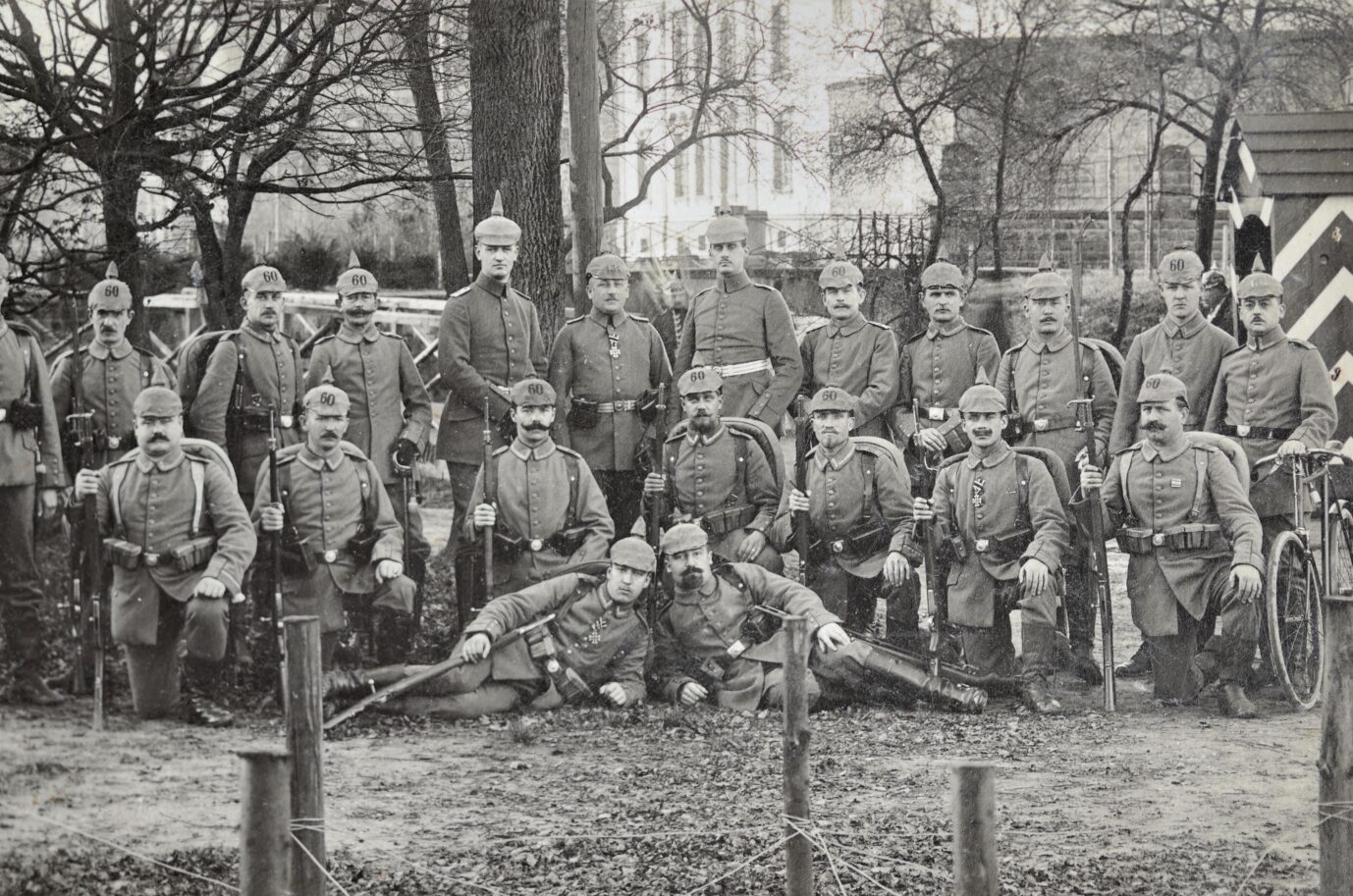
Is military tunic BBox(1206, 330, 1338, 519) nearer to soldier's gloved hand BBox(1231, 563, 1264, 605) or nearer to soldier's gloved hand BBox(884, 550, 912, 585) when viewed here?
soldier's gloved hand BBox(1231, 563, 1264, 605)

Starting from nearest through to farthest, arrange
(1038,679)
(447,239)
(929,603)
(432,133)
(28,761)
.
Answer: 1. (28,761)
2. (1038,679)
3. (929,603)
4. (432,133)
5. (447,239)

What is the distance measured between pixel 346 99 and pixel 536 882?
358 centimetres

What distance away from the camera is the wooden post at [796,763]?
401cm

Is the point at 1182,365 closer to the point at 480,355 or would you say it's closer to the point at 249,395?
the point at 480,355

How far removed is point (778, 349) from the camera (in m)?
7.61

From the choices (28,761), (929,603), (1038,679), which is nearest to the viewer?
(28,761)

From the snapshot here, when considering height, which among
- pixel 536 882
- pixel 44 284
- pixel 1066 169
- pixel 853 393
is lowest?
pixel 536 882

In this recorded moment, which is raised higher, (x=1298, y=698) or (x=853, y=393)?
(x=853, y=393)

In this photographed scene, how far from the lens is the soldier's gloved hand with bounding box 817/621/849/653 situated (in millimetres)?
6234

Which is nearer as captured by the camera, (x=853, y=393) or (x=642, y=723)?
(x=642, y=723)

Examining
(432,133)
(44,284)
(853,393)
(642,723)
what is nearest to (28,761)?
(44,284)

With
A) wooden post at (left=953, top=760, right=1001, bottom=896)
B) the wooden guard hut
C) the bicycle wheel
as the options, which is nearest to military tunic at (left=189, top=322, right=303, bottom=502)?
wooden post at (left=953, top=760, right=1001, bottom=896)

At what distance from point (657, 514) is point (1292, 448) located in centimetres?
265

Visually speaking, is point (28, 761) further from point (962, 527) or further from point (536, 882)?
point (962, 527)
